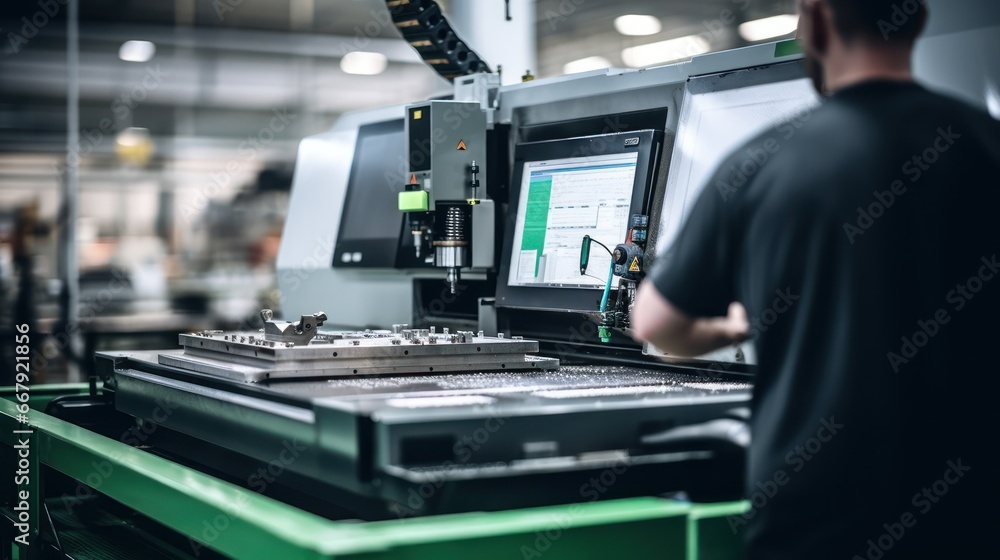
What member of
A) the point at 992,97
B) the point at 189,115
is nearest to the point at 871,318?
the point at 992,97

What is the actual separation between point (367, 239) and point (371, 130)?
14.7 inches

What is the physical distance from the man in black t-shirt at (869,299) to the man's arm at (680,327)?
0.04 meters

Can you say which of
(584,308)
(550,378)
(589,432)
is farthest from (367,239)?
(589,432)

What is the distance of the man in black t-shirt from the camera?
1.32m

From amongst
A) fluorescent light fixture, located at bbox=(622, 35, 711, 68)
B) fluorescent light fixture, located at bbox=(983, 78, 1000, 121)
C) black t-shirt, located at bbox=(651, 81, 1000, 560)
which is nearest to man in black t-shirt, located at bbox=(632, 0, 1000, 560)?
black t-shirt, located at bbox=(651, 81, 1000, 560)

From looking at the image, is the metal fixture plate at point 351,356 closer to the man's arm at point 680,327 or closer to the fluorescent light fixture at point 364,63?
the man's arm at point 680,327

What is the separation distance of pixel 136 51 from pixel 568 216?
25.0 ft

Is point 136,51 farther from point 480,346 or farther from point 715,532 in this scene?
point 715,532

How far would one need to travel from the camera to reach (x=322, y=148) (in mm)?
3730

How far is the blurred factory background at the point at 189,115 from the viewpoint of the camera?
27.5ft

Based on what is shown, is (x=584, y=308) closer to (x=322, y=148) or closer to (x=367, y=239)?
(x=367, y=239)

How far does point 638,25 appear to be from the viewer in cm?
955

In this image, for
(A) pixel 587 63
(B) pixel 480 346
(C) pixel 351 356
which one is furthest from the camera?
(A) pixel 587 63

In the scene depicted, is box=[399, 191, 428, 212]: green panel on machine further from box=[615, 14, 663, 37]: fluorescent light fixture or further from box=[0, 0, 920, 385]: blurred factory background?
box=[615, 14, 663, 37]: fluorescent light fixture
